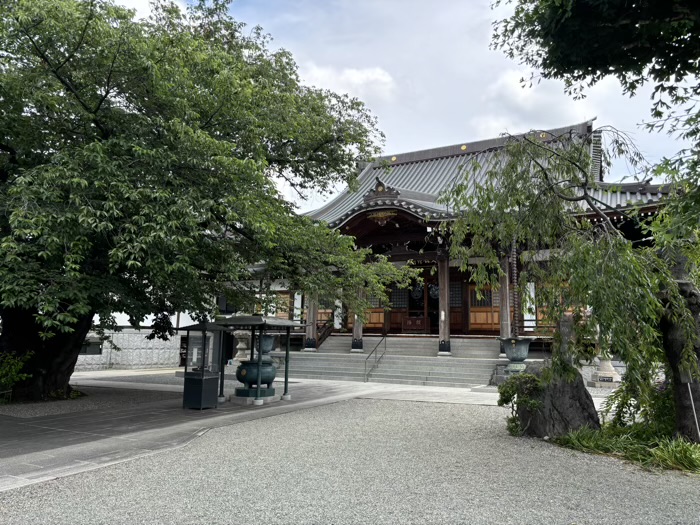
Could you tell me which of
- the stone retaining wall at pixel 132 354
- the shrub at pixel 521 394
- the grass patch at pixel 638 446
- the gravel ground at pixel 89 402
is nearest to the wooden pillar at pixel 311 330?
the gravel ground at pixel 89 402

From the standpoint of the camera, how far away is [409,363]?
52.7ft

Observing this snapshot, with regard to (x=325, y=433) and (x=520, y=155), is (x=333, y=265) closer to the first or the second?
(x=325, y=433)

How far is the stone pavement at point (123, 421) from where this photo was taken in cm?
574

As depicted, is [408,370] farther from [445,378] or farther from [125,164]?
[125,164]

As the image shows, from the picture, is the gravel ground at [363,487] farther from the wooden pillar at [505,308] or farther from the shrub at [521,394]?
the wooden pillar at [505,308]

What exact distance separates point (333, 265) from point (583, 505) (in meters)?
6.88

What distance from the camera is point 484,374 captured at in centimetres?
1456

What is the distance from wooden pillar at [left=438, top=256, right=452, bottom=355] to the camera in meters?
16.5

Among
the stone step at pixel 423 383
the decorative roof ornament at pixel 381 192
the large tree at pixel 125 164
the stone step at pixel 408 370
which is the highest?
the decorative roof ornament at pixel 381 192

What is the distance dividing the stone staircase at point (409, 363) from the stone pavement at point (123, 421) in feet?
3.67

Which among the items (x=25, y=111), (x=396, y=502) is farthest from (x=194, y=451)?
(x=25, y=111)

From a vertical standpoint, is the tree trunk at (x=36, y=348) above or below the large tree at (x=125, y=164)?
below

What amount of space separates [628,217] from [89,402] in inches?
413

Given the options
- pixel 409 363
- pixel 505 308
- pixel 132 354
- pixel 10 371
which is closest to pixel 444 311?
pixel 505 308
